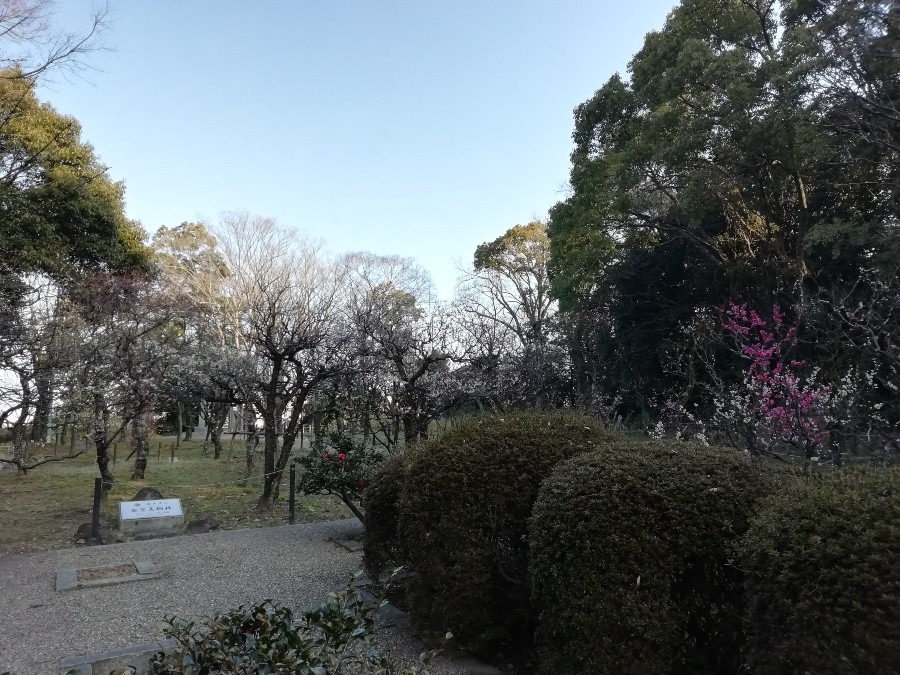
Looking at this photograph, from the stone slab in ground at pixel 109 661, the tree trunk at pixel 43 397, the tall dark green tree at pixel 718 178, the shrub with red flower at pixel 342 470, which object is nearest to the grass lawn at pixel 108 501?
the tree trunk at pixel 43 397

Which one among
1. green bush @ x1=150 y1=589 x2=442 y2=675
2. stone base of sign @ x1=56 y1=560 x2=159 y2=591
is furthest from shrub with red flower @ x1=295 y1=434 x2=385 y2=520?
green bush @ x1=150 y1=589 x2=442 y2=675

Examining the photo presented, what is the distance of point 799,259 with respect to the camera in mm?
13227

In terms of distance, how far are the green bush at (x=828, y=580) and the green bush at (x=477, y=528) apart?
59.4 inches

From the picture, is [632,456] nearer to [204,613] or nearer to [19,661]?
[204,613]

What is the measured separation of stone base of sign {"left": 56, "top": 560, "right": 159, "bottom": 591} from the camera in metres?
5.35

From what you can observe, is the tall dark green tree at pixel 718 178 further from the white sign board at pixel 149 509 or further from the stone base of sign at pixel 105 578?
the white sign board at pixel 149 509

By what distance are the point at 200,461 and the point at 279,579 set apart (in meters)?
12.5

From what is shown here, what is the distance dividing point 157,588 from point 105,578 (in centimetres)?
65

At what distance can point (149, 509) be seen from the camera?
7766 millimetres

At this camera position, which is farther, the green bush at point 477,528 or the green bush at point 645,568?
the green bush at point 477,528

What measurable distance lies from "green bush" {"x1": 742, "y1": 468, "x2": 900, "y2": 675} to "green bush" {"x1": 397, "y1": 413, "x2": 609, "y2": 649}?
1.51m

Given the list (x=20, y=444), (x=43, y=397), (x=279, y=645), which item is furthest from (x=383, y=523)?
(x=20, y=444)

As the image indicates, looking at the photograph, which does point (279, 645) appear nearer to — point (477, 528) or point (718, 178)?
point (477, 528)

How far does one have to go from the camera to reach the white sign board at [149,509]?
24.9ft
